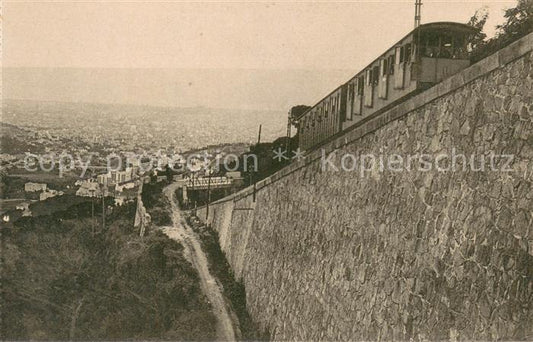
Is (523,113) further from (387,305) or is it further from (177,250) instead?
(177,250)

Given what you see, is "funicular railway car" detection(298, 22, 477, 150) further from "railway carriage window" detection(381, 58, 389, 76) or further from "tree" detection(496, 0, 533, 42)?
"tree" detection(496, 0, 533, 42)

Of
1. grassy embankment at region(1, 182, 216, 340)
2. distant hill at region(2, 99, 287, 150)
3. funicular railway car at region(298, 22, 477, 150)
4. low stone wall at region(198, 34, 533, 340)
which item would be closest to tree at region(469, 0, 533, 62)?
funicular railway car at region(298, 22, 477, 150)

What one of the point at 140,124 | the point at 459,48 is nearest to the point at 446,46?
the point at 459,48

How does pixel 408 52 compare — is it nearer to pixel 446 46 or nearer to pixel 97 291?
pixel 446 46

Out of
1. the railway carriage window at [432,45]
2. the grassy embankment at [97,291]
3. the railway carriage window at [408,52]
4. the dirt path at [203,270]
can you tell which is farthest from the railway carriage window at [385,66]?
the grassy embankment at [97,291]

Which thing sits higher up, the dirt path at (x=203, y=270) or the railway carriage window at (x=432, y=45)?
the railway carriage window at (x=432, y=45)

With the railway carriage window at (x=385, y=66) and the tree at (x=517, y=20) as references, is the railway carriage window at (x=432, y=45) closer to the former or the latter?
the railway carriage window at (x=385, y=66)

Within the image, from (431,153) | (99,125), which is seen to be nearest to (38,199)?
(431,153)
